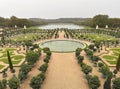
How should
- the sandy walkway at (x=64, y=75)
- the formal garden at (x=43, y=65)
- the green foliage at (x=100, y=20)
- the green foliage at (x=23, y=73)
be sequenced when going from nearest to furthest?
the formal garden at (x=43, y=65)
the sandy walkway at (x=64, y=75)
the green foliage at (x=23, y=73)
the green foliage at (x=100, y=20)

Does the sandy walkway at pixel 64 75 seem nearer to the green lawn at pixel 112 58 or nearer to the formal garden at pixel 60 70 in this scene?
the formal garden at pixel 60 70

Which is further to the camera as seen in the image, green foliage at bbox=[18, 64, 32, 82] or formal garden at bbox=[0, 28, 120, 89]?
green foliage at bbox=[18, 64, 32, 82]

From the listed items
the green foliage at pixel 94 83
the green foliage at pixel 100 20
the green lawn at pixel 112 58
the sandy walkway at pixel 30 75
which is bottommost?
the sandy walkway at pixel 30 75

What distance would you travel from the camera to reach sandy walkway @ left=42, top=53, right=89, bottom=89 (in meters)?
21.2

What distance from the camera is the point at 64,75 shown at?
79.3ft

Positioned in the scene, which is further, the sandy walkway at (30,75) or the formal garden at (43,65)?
the sandy walkway at (30,75)

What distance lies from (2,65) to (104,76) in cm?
1581

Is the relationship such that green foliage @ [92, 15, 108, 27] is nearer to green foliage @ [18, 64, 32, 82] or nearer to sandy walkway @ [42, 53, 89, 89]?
sandy walkway @ [42, 53, 89, 89]

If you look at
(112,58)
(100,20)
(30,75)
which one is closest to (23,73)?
(30,75)

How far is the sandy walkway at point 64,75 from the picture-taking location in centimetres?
2116

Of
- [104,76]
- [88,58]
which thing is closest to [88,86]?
[104,76]

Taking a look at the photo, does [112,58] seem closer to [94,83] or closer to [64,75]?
[64,75]

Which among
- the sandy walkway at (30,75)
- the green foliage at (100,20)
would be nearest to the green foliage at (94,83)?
the sandy walkway at (30,75)

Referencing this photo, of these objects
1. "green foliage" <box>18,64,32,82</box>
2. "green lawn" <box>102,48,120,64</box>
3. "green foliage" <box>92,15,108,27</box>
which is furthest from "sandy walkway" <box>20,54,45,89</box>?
"green foliage" <box>92,15,108,27</box>
